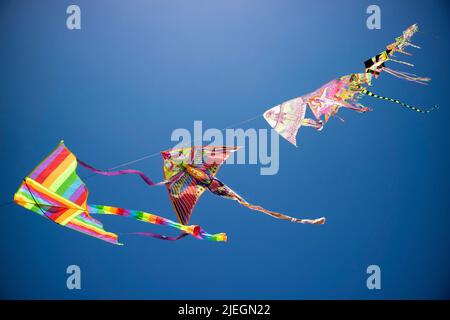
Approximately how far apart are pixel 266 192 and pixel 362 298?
2.68 ft

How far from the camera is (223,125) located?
2.83 metres

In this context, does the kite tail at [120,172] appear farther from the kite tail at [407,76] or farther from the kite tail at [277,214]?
the kite tail at [407,76]

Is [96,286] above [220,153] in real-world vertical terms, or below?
below

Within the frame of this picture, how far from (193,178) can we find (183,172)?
64mm

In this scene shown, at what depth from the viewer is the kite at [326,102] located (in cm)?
282

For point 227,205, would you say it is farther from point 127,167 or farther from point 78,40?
point 78,40

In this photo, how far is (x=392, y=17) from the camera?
2.85 m

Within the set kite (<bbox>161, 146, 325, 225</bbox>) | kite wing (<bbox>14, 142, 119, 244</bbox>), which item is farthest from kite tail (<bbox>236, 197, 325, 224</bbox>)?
kite wing (<bbox>14, 142, 119, 244</bbox>)

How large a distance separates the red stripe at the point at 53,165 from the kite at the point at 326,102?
111 centimetres

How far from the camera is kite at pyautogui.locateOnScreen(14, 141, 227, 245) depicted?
104 inches

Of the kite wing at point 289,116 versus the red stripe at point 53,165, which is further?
the kite wing at point 289,116

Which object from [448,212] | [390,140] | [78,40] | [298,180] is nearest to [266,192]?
[298,180]

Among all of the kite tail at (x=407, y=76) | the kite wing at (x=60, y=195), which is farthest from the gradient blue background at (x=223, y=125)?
the kite wing at (x=60, y=195)

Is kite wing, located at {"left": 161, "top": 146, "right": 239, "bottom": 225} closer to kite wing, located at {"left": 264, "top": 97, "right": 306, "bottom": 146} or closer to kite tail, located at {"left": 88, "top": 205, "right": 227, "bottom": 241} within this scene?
kite tail, located at {"left": 88, "top": 205, "right": 227, "bottom": 241}
